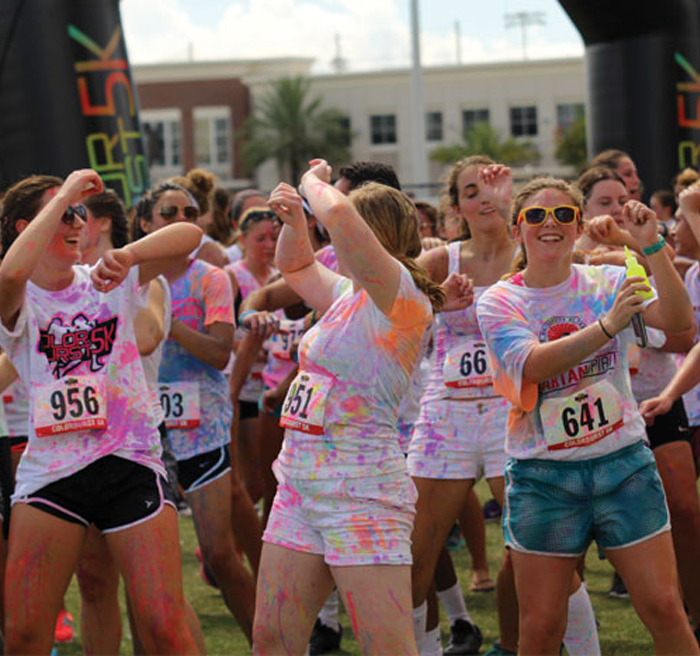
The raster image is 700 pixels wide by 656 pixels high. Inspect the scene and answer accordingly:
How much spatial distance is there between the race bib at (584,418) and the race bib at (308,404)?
0.77 meters

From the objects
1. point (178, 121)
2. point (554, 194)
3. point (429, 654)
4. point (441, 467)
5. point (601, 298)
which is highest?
point (554, 194)

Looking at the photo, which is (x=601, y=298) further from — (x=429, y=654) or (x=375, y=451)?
(x=429, y=654)

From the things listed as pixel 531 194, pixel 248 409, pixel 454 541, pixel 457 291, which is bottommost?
pixel 454 541

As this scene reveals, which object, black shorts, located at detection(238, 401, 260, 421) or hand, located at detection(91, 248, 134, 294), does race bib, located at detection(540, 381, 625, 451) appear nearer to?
hand, located at detection(91, 248, 134, 294)

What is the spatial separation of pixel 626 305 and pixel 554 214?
482 mm

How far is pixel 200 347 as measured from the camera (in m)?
5.88

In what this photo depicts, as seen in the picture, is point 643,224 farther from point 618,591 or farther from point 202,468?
point 618,591

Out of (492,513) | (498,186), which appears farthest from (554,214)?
(492,513)

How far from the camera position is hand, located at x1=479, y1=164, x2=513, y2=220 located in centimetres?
552

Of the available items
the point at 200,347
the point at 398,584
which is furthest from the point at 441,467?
the point at 398,584

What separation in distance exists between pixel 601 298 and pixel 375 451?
95 cm

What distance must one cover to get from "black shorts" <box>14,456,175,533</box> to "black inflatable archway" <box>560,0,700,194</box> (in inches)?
318

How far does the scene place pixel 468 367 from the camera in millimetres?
5586

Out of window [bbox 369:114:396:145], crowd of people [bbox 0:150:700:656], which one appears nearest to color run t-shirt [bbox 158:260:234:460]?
crowd of people [bbox 0:150:700:656]
